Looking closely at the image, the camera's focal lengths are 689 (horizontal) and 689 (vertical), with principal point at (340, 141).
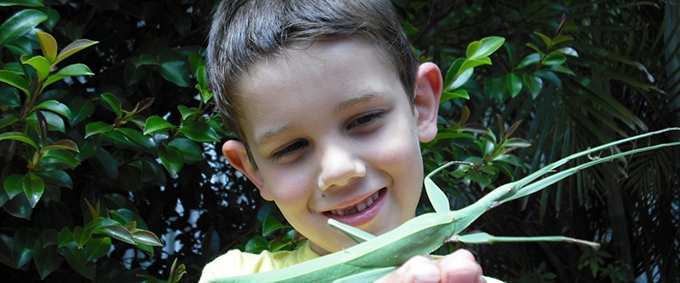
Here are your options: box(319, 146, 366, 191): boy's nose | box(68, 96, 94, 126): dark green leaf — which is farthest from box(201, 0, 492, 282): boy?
box(68, 96, 94, 126): dark green leaf

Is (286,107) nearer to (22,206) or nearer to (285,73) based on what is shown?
(285,73)

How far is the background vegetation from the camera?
3.25 feet

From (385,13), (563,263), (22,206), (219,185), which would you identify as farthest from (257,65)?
(563,263)

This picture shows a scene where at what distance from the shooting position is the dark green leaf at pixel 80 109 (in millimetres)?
1082

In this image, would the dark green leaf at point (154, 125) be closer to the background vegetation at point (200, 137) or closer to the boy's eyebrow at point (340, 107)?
the background vegetation at point (200, 137)

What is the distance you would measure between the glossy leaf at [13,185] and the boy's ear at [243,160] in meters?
0.31

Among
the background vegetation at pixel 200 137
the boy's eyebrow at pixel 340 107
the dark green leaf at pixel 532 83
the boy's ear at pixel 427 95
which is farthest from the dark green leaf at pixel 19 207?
the dark green leaf at pixel 532 83

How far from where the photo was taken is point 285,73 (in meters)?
0.69

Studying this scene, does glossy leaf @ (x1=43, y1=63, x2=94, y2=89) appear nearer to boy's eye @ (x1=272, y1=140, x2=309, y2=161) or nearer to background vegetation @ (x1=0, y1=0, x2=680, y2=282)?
background vegetation @ (x1=0, y1=0, x2=680, y2=282)

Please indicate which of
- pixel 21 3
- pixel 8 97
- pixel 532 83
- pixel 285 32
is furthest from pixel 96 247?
pixel 532 83

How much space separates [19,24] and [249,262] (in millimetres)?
491

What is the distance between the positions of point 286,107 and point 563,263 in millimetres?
1430

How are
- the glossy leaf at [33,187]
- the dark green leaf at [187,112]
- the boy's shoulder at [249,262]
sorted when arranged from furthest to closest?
the dark green leaf at [187,112] < the glossy leaf at [33,187] < the boy's shoulder at [249,262]

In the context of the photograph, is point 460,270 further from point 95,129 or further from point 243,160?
point 95,129
